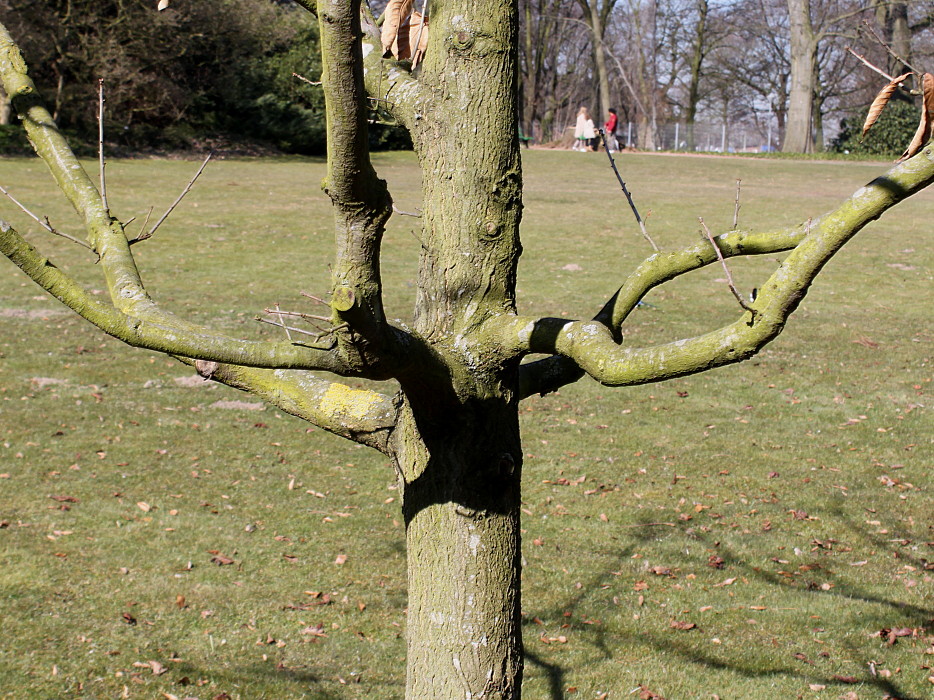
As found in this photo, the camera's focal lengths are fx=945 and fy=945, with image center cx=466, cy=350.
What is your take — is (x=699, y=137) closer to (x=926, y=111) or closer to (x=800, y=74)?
(x=800, y=74)

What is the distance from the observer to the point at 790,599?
610cm

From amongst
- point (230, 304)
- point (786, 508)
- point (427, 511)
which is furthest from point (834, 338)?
point (427, 511)

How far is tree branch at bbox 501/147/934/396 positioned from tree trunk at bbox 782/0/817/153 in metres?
39.3

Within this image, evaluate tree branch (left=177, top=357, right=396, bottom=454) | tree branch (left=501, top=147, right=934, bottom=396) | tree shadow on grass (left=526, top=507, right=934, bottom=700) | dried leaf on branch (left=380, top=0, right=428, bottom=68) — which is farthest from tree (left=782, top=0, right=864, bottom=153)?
tree branch (left=177, top=357, right=396, bottom=454)

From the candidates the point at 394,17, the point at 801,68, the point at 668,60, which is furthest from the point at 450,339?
the point at 668,60

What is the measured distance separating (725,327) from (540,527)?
5084mm

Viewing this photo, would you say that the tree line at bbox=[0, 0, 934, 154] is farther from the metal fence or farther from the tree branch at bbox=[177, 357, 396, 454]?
the tree branch at bbox=[177, 357, 396, 454]

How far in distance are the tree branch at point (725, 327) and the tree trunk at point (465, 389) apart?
7.2 inches

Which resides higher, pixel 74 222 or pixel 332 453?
pixel 74 222

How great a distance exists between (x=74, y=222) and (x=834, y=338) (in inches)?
532

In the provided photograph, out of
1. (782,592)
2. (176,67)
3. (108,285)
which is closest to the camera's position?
(108,285)

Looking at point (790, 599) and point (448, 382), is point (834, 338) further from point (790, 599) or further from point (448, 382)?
point (448, 382)

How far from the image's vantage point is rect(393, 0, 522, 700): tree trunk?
104 inches

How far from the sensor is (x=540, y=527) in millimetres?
7098
